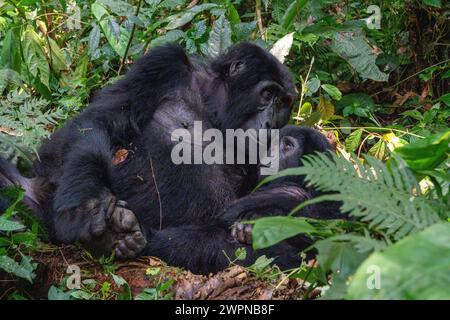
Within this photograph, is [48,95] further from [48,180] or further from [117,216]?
[117,216]

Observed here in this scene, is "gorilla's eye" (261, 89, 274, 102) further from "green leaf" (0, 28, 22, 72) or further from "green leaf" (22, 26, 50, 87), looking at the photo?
"green leaf" (0, 28, 22, 72)

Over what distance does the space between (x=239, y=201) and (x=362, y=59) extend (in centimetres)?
199

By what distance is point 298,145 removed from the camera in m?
3.87

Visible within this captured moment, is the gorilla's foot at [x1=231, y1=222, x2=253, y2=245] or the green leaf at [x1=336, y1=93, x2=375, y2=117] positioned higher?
the green leaf at [x1=336, y1=93, x2=375, y2=117]

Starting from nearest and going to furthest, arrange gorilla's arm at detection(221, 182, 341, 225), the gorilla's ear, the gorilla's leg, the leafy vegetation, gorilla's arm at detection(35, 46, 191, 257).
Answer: the leafy vegetation → gorilla's arm at detection(35, 46, 191, 257) → the gorilla's leg → gorilla's arm at detection(221, 182, 341, 225) → the gorilla's ear

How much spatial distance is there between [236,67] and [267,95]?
0.27 m

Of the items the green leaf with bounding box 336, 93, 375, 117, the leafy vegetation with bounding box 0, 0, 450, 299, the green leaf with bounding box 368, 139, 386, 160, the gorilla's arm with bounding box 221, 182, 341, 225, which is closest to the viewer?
the leafy vegetation with bounding box 0, 0, 450, 299

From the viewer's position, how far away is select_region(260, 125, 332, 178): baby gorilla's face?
3.84 m

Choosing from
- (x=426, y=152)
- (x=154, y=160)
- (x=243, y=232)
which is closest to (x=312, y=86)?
(x=154, y=160)

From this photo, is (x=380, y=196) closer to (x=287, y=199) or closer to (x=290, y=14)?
(x=287, y=199)

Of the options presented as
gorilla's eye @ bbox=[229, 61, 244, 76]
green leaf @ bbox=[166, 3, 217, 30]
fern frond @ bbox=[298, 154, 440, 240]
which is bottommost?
fern frond @ bbox=[298, 154, 440, 240]

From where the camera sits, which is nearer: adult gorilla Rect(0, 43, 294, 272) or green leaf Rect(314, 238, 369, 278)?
green leaf Rect(314, 238, 369, 278)

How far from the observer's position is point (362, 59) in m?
5.09

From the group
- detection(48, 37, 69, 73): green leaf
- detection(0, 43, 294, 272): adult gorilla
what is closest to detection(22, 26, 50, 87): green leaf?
detection(48, 37, 69, 73): green leaf
